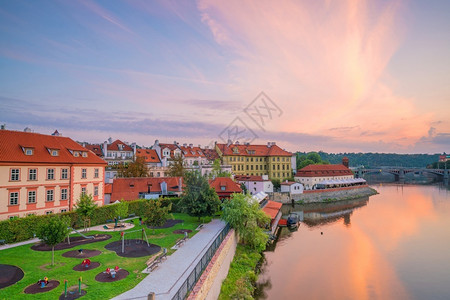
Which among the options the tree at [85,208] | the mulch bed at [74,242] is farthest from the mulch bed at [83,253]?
the tree at [85,208]

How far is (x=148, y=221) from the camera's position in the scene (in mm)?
23438

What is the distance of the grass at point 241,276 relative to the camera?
54.0 ft

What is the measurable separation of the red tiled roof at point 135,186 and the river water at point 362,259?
708 inches

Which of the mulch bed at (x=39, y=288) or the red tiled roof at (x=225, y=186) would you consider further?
the red tiled roof at (x=225, y=186)

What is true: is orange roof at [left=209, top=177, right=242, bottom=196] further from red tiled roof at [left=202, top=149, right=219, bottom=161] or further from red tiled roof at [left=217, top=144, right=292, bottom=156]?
red tiled roof at [left=202, top=149, right=219, bottom=161]

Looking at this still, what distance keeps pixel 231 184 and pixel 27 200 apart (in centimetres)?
2483

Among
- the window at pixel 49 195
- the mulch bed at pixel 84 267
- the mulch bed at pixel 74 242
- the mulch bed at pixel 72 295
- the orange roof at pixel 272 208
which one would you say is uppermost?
the window at pixel 49 195

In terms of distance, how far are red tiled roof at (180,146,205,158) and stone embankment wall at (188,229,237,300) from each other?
47.8 metres

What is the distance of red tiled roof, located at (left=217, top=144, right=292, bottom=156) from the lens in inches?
2749

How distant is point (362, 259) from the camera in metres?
25.7

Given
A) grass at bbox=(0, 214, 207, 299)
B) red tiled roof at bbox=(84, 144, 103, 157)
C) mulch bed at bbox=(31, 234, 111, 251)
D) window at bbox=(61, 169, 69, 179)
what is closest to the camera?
grass at bbox=(0, 214, 207, 299)

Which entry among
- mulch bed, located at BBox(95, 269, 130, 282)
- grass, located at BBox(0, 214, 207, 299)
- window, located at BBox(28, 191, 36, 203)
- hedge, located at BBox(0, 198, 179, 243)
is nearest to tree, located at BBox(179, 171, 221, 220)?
grass, located at BBox(0, 214, 207, 299)

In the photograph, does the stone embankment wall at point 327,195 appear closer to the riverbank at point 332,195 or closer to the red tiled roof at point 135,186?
the riverbank at point 332,195

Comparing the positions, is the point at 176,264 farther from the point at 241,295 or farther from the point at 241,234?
the point at 241,234
